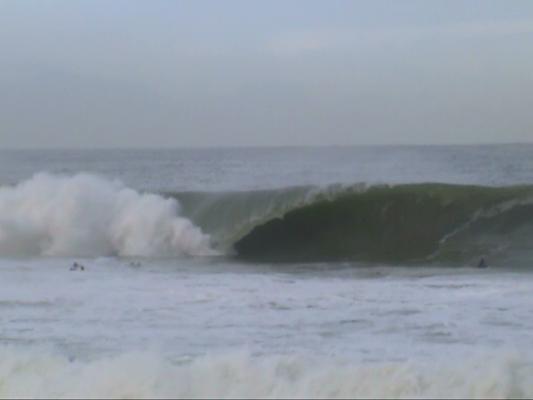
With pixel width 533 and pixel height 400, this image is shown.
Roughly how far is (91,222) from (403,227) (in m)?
5.99

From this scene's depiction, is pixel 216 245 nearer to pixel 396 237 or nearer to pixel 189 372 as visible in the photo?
pixel 396 237

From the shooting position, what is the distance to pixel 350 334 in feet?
28.8

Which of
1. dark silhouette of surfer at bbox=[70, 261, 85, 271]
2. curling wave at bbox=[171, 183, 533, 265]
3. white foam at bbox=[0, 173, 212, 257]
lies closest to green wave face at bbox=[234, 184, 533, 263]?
curling wave at bbox=[171, 183, 533, 265]

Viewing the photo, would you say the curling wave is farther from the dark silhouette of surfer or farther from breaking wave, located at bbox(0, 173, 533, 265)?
the dark silhouette of surfer

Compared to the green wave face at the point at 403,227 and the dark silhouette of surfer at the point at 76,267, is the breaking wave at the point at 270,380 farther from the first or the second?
the green wave face at the point at 403,227

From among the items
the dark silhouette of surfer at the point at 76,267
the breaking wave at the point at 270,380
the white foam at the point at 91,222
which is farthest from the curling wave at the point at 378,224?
the breaking wave at the point at 270,380

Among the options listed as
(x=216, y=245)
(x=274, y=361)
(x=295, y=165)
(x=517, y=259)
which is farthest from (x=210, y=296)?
(x=295, y=165)

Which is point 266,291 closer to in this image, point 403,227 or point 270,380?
point 270,380

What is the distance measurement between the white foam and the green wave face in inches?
53.7

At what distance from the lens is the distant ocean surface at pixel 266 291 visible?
629 cm

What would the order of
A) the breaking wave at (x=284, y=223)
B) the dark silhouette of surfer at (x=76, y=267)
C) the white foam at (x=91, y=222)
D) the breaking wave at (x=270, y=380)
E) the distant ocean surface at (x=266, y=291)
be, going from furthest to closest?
the white foam at (x=91, y=222) → the breaking wave at (x=284, y=223) → the dark silhouette of surfer at (x=76, y=267) → the distant ocean surface at (x=266, y=291) → the breaking wave at (x=270, y=380)

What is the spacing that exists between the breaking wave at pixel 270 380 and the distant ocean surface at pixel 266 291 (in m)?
0.01

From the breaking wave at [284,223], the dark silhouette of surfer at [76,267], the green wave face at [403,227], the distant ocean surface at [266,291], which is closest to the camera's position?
the distant ocean surface at [266,291]

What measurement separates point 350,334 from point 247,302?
2184 mm
